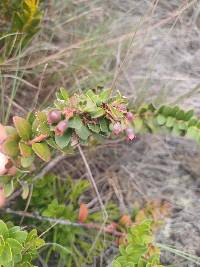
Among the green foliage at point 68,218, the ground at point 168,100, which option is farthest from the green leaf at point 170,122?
the green foliage at point 68,218

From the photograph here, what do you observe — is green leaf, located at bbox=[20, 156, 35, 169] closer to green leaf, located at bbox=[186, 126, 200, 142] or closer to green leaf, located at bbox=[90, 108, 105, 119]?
green leaf, located at bbox=[90, 108, 105, 119]

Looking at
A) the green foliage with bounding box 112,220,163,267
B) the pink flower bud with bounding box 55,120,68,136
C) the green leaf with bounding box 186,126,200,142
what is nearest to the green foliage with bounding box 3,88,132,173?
the pink flower bud with bounding box 55,120,68,136

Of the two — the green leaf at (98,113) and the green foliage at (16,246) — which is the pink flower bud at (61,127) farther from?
the green foliage at (16,246)

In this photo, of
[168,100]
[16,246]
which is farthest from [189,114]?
[16,246]

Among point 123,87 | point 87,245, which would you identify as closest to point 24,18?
point 123,87

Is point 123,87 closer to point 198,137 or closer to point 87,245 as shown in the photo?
point 198,137

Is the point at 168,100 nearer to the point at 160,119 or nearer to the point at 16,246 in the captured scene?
the point at 160,119
